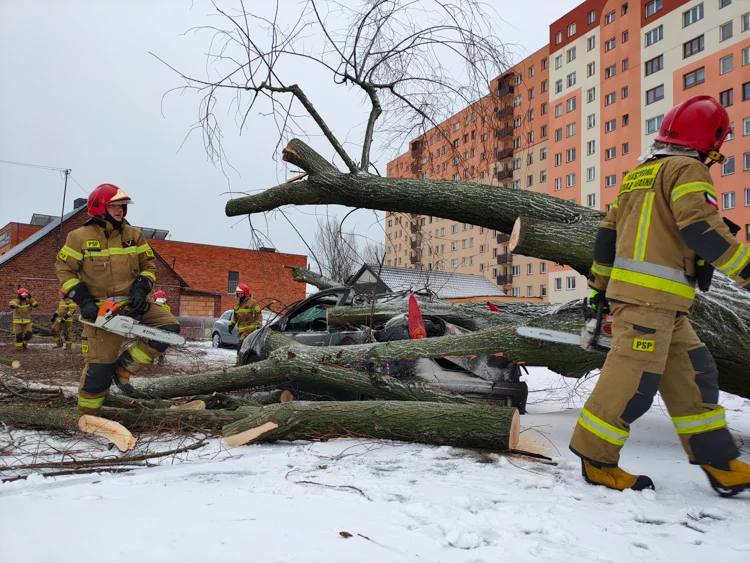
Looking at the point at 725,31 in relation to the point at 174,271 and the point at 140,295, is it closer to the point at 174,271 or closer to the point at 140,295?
the point at 140,295

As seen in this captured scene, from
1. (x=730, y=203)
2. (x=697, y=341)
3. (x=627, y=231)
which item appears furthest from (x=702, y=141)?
(x=730, y=203)

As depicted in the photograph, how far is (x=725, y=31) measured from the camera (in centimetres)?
2186

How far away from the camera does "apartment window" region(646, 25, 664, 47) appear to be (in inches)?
997

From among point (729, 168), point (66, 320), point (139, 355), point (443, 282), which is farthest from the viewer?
point (729, 168)

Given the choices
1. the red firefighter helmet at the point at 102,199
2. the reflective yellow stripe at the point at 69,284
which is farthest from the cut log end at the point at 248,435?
the red firefighter helmet at the point at 102,199

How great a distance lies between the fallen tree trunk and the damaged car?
33.6 inches

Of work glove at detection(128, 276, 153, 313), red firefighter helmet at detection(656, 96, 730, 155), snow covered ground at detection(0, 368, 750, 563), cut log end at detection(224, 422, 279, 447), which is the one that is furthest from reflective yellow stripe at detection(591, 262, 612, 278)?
work glove at detection(128, 276, 153, 313)

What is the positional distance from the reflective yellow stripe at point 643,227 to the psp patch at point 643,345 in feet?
1.38

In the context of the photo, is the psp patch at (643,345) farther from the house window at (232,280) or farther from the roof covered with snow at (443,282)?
the house window at (232,280)

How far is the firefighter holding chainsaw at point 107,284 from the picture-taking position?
380cm

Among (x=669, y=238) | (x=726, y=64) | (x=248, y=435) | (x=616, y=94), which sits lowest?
(x=248, y=435)

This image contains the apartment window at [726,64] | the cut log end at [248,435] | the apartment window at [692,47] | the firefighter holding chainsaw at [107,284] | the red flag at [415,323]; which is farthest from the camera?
the apartment window at [692,47]

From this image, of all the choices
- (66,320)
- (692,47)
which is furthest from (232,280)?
(692,47)

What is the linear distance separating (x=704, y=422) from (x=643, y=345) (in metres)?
0.52
